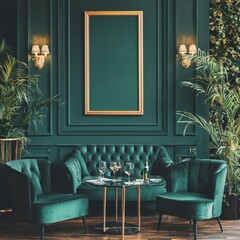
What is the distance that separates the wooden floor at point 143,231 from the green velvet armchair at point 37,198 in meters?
0.21

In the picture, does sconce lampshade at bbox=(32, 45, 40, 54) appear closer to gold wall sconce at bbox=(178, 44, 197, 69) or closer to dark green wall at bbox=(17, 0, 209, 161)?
dark green wall at bbox=(17, 0, 209, 161)

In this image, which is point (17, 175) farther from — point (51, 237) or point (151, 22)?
point (151, 22)

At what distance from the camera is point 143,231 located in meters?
6.21

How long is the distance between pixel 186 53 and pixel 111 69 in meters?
0.94

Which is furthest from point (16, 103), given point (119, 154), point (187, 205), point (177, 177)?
point (187, 205)

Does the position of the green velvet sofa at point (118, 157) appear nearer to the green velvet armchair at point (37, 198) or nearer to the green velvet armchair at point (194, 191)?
the green velvet armchair at point (194, 191)

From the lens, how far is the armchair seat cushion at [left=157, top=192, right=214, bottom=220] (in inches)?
232

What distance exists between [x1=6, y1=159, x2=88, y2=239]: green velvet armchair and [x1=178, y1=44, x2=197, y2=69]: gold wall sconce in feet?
6.77

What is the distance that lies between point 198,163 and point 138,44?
5.89ft

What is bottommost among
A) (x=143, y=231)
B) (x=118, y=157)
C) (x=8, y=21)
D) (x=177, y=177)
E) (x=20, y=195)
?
(x=143, y=231)

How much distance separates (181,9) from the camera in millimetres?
7355

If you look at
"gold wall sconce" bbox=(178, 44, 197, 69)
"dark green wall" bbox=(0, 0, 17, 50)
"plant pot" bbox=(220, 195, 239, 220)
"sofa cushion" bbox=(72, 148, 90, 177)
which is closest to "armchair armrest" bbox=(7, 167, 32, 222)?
"sofa cushion" bbox=(72, 148, 90, 177)

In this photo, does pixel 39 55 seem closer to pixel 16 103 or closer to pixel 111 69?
pixel 16 103

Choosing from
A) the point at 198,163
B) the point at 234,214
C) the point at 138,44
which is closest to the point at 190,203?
the point at 198,163
